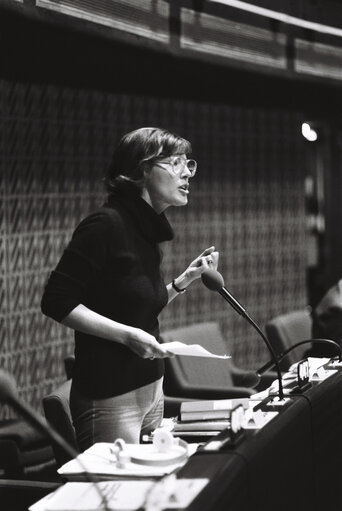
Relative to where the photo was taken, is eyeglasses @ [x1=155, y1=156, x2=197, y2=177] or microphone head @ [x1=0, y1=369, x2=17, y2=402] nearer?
microphone head @ [x1=0, y1=369, x2=17, y2=402]

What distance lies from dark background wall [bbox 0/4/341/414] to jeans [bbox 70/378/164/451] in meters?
2.11

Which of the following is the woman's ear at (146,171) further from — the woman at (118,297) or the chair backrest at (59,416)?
the chair backrest at (59,416)

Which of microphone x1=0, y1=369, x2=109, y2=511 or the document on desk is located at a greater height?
microphone x1=0, y1=369, x2=109, y2=511

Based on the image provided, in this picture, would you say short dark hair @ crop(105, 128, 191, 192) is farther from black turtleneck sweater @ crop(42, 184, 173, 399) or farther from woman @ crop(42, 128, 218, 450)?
black turtleneck sweater @ crop(42, 184, 173, 399)

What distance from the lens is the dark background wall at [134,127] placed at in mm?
5711

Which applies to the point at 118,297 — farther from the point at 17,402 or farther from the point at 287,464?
the point at 17,402

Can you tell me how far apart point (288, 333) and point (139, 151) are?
321 centimetres

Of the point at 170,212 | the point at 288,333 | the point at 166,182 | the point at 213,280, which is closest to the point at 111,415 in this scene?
the point at 213,280

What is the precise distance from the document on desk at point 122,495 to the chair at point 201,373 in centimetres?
276

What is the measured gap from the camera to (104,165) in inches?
262

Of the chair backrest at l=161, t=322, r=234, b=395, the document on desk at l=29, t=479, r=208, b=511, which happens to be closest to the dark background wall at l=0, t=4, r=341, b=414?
the chair backrest at l=161, t=322, r=234, b=395

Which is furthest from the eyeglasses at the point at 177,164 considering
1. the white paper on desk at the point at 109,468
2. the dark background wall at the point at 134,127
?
Result: the dark background wall at the point at 134,127

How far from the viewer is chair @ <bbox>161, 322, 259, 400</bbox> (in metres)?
5.21

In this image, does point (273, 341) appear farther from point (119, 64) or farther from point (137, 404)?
point (137, 404)
